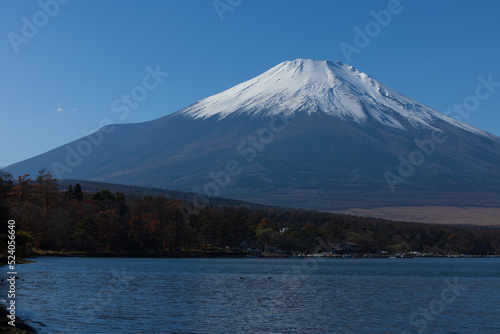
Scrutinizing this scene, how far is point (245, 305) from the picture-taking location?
151 ft

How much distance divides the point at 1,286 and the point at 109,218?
6958 centimetres

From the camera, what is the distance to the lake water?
36.3m

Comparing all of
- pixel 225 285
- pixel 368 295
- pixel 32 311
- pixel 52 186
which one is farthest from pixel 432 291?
pixel 52 186

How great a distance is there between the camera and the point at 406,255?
187500 mm

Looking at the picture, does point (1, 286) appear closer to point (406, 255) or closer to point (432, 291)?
point (432, 291)

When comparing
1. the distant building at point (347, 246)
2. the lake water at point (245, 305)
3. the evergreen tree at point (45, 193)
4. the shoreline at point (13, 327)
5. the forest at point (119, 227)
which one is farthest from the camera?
the distant building at point (347, 246)

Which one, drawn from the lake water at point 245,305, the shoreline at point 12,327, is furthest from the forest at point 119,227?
the shoreline at point 12,327

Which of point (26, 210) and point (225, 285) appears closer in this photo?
point (225, 285)

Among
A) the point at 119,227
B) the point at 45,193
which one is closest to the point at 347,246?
the point at 119,227

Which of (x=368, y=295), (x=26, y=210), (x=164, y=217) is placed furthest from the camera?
(x=164, y=217)

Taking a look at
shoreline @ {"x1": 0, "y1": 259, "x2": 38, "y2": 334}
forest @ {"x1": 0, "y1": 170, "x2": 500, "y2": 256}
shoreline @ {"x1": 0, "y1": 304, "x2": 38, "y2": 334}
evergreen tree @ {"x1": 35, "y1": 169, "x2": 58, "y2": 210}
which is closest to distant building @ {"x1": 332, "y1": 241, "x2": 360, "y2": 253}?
forest @ {"x1": 0, "y1": 170, "x2": 500, "y2": 256}

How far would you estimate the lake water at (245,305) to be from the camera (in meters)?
36.3

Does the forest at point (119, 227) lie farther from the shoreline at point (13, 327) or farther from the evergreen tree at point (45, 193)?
the shoreline at point (13, 327)

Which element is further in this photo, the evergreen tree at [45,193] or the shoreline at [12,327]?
the evergreen tree at [45,193]
